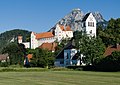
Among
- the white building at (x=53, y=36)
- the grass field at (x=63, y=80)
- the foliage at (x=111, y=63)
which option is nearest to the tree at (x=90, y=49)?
the foliage at (x=111, y=63)

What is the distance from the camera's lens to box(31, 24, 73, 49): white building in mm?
153375

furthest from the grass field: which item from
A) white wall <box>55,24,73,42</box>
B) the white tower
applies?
white wall <box>55,24,73,42</box>

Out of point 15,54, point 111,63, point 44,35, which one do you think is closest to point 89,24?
point 15,54

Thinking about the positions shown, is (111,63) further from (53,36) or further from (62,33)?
(53,36)

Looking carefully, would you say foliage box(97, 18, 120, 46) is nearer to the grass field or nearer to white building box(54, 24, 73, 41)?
white building box(54, 24, 73, 41)

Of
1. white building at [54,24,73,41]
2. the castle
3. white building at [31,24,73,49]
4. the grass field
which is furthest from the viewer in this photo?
white building at [31,24,73,49]

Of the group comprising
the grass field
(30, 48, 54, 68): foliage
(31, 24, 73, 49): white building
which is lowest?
the grass field

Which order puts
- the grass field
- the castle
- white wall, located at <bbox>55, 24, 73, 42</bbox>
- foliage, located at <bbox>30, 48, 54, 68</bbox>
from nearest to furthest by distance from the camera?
the grass field, foliage, located at <bbox>30, 48, 54, 68</bbox>, the castle, white wall, located at <bbox>55, 24, 73, 42</bbox>

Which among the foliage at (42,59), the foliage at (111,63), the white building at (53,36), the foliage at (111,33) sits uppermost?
the white building at (53,36)

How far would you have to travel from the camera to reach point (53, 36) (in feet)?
520

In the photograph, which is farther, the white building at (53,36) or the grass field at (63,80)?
the white building at (53,36)

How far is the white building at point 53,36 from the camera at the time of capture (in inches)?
6038

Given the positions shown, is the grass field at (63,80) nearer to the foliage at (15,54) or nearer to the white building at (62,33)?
the foliage at (15,54)

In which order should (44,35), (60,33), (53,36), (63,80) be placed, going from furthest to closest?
(44,35) < (53,36) < (60,33) < (63,80)
